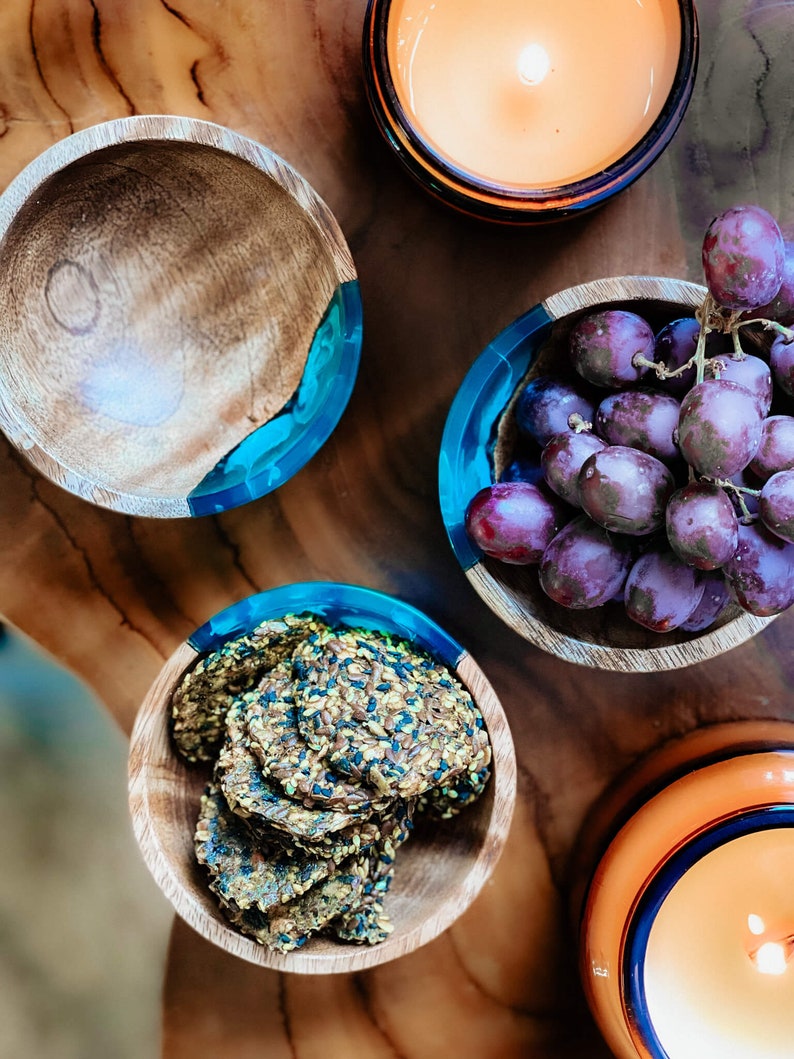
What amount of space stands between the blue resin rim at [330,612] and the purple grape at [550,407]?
0.18 metres

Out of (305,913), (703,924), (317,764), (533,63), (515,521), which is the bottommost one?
(703,924)

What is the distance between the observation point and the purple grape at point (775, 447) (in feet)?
1.94

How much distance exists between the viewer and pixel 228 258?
753 mm

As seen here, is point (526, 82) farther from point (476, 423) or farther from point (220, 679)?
point (220, 679)

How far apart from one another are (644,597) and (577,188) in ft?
1.05

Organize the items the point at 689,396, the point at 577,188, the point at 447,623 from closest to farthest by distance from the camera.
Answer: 1. the point at 689,396
2. the point at 577,188
3. the point at 447,623

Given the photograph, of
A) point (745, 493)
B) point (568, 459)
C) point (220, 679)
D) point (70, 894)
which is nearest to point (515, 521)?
point (568, 459)

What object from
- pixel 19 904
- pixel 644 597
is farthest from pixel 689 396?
pixel 19 904

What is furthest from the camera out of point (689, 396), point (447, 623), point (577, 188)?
point (447, 623)

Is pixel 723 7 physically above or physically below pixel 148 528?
above

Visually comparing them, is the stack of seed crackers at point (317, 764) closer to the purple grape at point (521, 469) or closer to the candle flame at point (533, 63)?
the purple grape at point (521, 469)

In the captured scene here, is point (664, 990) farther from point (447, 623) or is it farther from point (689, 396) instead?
point (689, 396)

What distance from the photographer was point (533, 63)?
718 millimetres

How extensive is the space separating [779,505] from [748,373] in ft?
0.34
